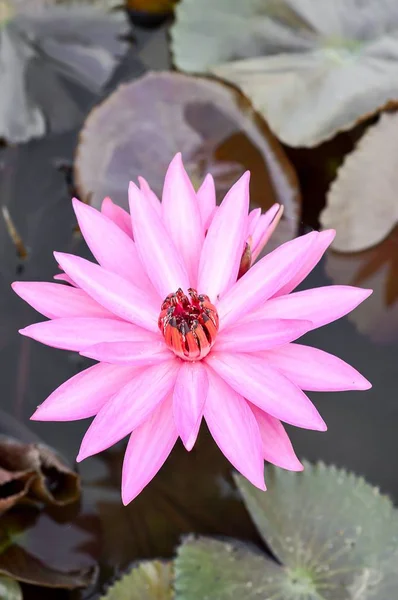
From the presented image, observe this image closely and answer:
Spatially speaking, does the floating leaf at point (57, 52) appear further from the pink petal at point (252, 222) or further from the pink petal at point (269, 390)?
the pink petal at point (269, 390)

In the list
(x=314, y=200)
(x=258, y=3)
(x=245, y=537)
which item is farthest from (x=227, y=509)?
(x=258, y=3)

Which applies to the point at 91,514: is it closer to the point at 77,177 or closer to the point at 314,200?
the point at 77,177

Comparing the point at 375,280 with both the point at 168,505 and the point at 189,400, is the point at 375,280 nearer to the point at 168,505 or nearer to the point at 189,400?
the point at 168,505

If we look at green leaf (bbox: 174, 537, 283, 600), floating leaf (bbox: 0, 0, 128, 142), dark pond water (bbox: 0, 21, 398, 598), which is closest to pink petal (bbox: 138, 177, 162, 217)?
dark pond water (bbox: 0, 21, 398, 598)

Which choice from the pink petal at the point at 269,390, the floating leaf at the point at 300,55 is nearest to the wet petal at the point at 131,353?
the pink petal at the point at 269,390

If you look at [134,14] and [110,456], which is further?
[134,14]

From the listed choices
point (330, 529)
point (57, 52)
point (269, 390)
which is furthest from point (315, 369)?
point (57, 52)

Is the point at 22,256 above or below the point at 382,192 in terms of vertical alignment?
above
